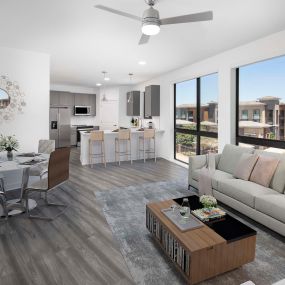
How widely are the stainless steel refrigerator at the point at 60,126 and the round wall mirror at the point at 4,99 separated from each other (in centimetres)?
434

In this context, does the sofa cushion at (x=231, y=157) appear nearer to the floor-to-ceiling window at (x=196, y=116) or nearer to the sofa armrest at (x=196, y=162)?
the sofa armrest at (x=196, y=162)

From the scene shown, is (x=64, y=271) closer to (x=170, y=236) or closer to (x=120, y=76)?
(x=170, y=236)

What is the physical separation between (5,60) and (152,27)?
3.36 meters

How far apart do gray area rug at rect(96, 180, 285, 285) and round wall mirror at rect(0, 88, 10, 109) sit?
2.63 m

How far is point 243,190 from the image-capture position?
297cm

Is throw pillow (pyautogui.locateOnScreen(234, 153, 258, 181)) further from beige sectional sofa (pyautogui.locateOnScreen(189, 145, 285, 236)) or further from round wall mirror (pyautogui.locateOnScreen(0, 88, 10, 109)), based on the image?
round wall mirror (pyautogui.locateOnScreen(0, 88, 10, 109))

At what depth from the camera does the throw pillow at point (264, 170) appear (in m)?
3.10

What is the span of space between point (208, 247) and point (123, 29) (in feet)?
10.3

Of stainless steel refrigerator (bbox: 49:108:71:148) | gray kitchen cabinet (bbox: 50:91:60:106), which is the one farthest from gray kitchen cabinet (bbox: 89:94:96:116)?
gray kitchen cabinet (bbox: 50:91:60:106)

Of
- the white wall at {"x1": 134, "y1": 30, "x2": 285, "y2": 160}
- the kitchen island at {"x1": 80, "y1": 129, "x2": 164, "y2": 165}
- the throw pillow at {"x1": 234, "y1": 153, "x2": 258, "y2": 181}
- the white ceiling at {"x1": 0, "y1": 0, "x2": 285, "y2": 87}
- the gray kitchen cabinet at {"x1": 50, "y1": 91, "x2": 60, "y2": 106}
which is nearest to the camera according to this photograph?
the white ceiling at {"x1": 0, "y1": 0, "x2": 285, "y2": 87}

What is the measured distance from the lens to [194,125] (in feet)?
19.9

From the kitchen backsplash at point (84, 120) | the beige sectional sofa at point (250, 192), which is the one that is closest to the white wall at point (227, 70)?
the beige sectional sofa at point (250, 192)

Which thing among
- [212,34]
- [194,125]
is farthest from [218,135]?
[212,34]

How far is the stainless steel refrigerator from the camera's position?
8.60 metres
